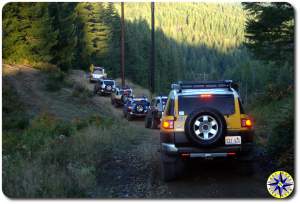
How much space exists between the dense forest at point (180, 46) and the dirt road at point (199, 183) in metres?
0.99

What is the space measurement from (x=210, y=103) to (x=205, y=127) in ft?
2.30

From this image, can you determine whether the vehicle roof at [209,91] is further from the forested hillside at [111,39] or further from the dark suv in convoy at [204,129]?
the forested hillside at [111,39]

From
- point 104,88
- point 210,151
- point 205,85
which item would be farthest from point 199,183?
point 104,88

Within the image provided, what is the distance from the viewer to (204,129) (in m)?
9.29

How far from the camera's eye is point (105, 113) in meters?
38.0

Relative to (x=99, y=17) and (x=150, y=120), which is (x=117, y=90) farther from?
(x=99, y=17)

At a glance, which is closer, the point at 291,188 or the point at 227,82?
the point at 291,188

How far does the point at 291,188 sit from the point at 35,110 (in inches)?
1001

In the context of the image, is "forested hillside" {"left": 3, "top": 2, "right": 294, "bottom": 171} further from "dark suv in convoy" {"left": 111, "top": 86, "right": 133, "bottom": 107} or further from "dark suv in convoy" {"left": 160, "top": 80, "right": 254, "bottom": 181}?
"dark suv in convoy" {"left": 111, "top": 86, "right": 133, "bottom": 107}

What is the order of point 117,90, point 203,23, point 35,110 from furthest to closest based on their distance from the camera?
point 203,23, point 117,90, point 35,110

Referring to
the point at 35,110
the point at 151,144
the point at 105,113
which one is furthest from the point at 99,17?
the point at 151,144

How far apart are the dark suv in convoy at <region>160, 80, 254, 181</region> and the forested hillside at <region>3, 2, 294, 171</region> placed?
1891 millimetres

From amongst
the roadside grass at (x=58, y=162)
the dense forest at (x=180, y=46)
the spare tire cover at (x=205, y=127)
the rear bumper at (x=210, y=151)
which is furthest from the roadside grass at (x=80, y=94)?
the spare tire cover at (x=205, y=127)

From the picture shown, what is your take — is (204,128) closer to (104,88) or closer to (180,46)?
(104,88)
